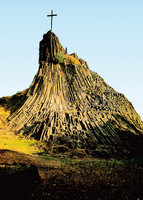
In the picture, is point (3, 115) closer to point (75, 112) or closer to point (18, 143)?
point (18, 143)

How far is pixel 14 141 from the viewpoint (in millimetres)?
28906

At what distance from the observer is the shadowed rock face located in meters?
29.9

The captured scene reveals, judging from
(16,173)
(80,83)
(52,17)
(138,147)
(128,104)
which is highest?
(52,17)

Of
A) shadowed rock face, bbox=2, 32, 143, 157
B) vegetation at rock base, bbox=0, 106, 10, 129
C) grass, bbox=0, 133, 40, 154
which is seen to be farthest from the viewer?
vegetation at rock base, bbox=0, 106, 10, 129

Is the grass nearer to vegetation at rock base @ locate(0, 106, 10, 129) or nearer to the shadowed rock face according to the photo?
the shadowed rock face

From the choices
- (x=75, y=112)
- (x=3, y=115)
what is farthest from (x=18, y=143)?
(x=75, y=112)

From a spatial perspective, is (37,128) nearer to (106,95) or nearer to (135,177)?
(106,95)

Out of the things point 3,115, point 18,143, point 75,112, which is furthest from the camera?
point 3,115

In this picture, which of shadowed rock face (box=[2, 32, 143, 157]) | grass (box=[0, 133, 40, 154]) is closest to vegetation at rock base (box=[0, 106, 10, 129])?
shadowed rock face (box=[2, 32, 143, 157])

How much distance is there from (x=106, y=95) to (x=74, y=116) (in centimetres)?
958

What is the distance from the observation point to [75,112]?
34094 mm

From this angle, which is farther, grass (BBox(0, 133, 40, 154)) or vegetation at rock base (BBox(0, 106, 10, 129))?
vegetation at rock base (BBox(0, 106, 10, 129))

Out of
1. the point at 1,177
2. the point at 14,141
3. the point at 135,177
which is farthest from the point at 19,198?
the point at 14,141

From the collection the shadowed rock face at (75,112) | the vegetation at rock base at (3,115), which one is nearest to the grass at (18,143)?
the shadowed rock face at (75,112)
